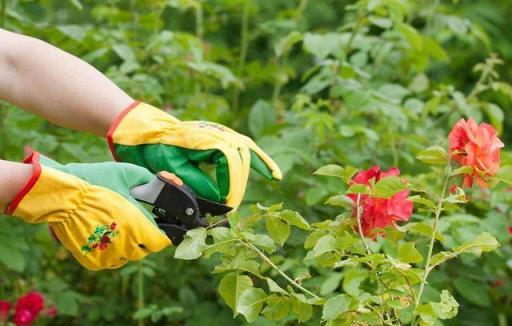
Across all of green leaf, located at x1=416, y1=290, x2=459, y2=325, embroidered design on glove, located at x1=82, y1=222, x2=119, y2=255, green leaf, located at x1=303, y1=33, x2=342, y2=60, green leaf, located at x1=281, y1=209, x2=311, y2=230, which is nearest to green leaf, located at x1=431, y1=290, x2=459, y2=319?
green leaf, located at x1=416, y1=290, x2=459, y2=325

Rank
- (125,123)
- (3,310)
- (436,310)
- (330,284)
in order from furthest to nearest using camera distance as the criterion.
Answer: (3,310), (330,284), (125,123), (436,310)

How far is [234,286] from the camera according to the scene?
184cm

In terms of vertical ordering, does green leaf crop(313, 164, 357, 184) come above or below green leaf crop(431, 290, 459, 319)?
above

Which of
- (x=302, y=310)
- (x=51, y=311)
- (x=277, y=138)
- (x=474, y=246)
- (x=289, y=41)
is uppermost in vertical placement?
(x=474, y=246)

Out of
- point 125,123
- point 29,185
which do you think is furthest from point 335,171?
point 29,185

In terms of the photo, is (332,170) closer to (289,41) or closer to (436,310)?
(436,310)

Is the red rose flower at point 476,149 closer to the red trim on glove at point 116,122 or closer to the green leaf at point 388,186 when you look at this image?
the green leaf at point 388,186

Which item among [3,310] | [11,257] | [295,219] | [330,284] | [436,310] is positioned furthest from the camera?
[3,310]

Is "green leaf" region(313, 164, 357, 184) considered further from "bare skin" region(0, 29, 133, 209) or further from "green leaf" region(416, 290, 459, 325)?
"bare skin" region(0, 29, 133, 209)

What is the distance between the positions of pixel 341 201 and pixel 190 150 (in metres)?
0.28

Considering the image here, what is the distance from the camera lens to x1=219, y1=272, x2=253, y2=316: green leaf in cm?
183

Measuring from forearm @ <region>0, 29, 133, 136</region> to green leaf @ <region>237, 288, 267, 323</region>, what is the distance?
0.41 metres

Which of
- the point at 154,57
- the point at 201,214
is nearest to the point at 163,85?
the point at 154,57

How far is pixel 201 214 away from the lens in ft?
5.97
